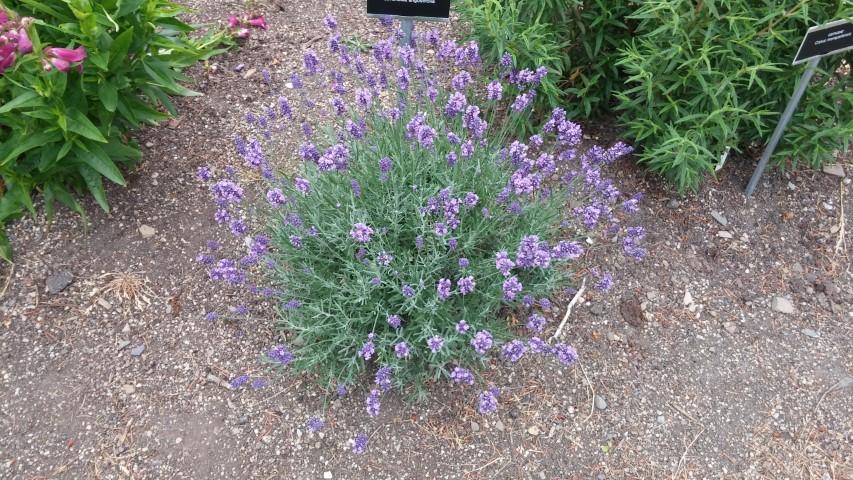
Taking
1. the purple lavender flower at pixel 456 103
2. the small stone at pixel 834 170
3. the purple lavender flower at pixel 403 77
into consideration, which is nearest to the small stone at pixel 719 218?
the small stone at pixel 834 170

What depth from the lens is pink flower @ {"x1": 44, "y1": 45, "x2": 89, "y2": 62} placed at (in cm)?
253

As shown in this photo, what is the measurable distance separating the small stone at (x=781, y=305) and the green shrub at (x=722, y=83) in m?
0.78

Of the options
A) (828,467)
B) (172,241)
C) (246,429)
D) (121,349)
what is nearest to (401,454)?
(246,429)

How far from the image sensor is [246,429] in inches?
111

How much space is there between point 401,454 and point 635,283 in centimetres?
160

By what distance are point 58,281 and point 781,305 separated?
388 centimetres

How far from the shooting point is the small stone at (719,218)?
3652 millimetres

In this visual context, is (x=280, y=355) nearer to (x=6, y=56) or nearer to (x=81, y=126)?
(x=81, y=126)

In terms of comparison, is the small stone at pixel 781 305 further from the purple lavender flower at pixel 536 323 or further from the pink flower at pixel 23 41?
the pink flower at pixel 23 41

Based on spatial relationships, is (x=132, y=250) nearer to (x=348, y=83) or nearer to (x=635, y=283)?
(x=348, y=83)

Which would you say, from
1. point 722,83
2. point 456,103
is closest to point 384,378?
point 456,103

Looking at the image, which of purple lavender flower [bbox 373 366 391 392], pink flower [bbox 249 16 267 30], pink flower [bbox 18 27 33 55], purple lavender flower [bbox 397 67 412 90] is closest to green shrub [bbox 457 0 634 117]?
purple lavender flower [bbox 397 67 412 90]

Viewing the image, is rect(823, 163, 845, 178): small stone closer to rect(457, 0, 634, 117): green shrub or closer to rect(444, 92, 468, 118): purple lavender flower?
rect(457, 0, 634, 117): green shrub

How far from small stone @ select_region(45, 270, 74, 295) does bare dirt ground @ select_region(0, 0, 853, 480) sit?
3cm
